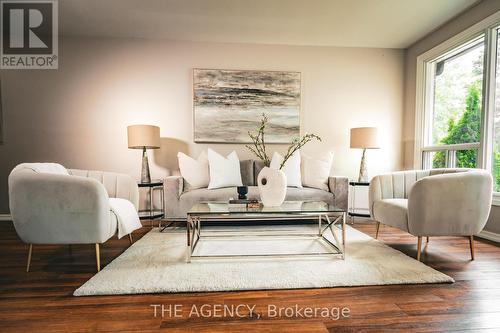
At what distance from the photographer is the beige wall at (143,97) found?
3436 millimetres

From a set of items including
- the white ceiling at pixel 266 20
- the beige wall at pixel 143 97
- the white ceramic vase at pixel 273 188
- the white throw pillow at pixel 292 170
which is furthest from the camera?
the beige wall at pixel 143 97

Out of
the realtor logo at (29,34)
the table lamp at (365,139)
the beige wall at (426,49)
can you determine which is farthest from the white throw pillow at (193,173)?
the beige wall at (426,49)

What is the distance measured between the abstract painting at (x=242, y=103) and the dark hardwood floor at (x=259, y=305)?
7.49 feet

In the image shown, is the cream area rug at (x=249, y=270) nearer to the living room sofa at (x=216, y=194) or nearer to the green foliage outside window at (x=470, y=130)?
the living room sofa at (x=216, y=194)

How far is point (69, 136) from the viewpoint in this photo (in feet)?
11.4

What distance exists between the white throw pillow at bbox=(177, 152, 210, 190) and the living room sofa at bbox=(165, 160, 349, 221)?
75 millimetres

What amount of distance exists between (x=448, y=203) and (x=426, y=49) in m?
2.60

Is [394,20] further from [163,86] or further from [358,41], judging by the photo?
[163,86]

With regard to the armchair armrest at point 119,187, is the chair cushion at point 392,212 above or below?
below

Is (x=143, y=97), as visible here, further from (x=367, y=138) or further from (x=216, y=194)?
(x=367, y=138)

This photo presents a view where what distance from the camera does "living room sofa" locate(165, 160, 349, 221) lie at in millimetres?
2730

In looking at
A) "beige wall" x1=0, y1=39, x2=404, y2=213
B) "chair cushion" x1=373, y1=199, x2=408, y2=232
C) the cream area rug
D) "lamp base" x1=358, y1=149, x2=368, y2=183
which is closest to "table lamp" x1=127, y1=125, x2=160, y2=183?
"beige wall" x1=0, y1=39, x2=404, y2=213

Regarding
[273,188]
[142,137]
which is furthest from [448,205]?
[142,137]

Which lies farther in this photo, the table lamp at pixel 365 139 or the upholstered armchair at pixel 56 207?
the table lamp at pixel 365 139
